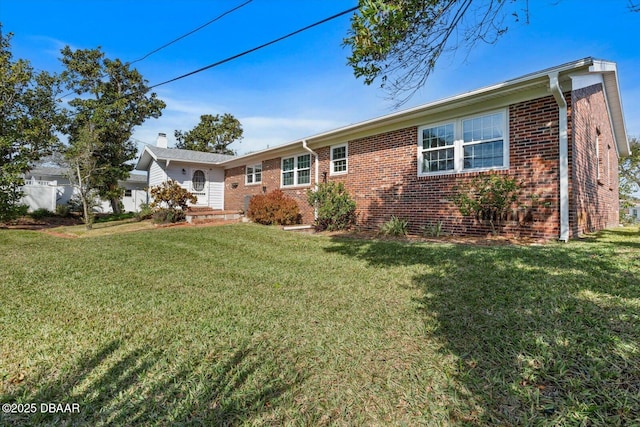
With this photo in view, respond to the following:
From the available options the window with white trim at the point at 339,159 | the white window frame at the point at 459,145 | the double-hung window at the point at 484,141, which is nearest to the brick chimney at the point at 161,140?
the window with white trim at the point at 339,159

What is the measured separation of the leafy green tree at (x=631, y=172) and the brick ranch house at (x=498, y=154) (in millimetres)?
12568

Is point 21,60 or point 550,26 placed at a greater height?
point 21,60

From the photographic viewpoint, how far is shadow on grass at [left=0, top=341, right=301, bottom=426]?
6.31 feet

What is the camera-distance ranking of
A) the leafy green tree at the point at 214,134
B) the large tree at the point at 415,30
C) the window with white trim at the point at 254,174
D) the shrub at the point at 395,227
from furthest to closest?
the leafy green tree at the point at 214,134 → the window with white trim at the point at 254,174 → the shrub at the point at 395,227 → the large tree at the point at 415,30

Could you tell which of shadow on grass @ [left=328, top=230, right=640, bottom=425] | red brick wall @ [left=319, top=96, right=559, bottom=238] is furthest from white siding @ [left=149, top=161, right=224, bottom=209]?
shadow on grass @ [left=328, top=230, right=640, bottom=425]

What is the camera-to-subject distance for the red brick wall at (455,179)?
6.73 meters

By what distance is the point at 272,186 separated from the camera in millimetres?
14531

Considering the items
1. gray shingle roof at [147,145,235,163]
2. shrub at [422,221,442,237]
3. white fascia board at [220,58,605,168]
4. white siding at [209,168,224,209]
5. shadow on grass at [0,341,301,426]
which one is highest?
gray shingle roof at [147,145,235,163]

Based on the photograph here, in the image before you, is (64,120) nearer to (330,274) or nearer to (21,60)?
(21,60)

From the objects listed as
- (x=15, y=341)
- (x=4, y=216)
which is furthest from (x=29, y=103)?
(x=15, y=341)

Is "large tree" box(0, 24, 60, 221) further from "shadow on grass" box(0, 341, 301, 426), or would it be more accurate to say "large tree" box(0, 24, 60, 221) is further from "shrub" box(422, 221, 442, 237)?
"shrub" box(422, 221, 442, 237)

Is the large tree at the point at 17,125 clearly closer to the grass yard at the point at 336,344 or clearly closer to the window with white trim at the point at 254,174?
the window with white trim at the point at 254,174

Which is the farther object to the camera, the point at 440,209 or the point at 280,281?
the point at 440,209

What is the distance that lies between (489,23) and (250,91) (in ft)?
41.4
